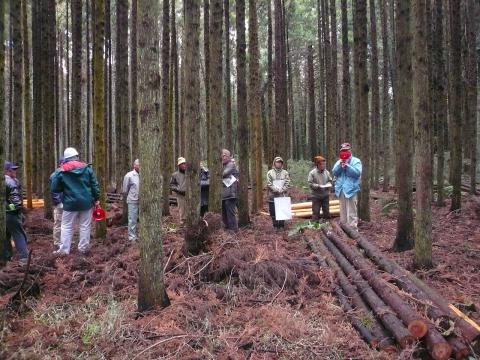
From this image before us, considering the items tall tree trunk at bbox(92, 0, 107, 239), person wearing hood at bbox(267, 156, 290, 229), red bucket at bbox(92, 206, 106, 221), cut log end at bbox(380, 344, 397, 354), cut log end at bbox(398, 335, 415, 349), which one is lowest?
cut log end at bbox(380, 344, 397, 354)

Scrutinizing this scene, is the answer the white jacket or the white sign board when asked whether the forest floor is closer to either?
the white jacket

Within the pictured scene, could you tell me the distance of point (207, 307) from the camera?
473 cm

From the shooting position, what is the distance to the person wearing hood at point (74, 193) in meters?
7.15

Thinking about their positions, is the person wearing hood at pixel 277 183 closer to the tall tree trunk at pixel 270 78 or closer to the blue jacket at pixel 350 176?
the blue jacket at pixel 350 176

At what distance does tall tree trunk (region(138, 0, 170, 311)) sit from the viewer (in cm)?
432

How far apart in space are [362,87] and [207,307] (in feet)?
23.0

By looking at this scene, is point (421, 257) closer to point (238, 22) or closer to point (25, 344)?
point (25, 344)

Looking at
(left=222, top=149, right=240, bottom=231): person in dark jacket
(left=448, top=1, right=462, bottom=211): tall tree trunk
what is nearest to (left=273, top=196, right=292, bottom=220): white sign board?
(left=222, top=149, right=240, bottom=231): person in dark jacket

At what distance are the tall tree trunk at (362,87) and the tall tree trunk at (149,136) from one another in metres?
6.33

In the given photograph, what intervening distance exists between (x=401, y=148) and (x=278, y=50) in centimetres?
1127

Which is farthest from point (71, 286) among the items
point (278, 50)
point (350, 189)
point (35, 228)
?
point (278, 50)

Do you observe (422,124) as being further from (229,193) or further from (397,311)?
(229,193)

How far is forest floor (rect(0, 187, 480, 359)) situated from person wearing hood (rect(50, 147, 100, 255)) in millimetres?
435

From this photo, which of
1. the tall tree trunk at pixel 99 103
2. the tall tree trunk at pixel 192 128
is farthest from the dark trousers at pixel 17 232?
the tall tree trunk at pixel 192 128
